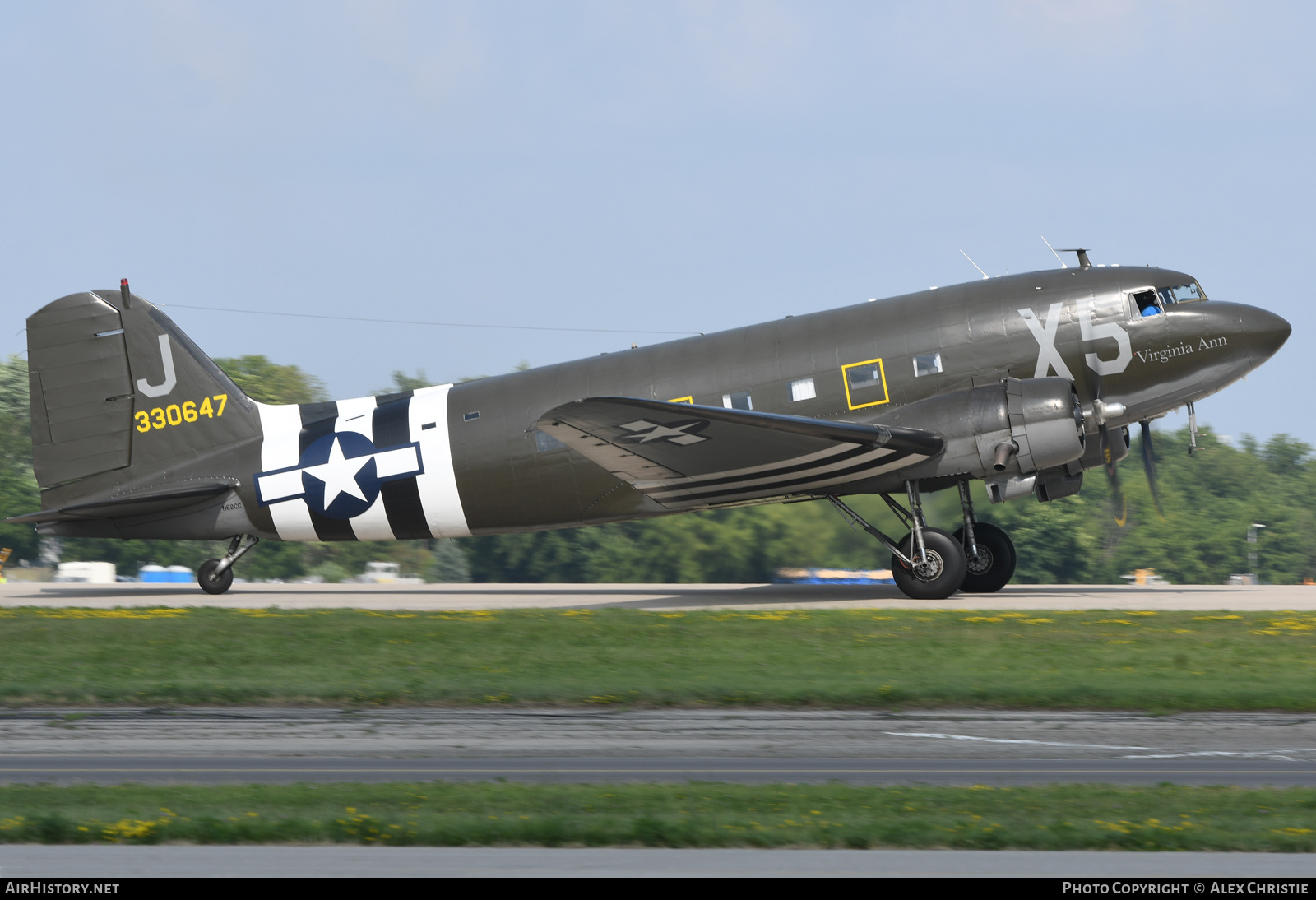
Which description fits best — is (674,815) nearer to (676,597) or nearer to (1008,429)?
(1008,429)

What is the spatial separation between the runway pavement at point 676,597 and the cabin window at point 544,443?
322cm

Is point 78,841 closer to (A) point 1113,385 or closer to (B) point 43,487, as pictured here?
(A) point 1113,385

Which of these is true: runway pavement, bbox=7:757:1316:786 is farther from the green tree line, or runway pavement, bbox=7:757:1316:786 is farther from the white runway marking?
the green tree line

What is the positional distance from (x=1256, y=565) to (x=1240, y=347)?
64.8m

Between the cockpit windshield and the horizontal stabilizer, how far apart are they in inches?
772

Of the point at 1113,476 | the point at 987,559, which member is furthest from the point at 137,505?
the point at 1113,476

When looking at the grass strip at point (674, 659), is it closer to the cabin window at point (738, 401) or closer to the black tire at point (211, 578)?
the cabin window at point (738, 401)

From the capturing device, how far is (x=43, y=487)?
27.4 meters

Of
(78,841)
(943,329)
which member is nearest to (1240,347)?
(943,329)

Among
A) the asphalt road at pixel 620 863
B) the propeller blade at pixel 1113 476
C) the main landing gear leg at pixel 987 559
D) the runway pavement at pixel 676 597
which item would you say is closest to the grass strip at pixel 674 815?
the asphalt road at pixel 620 863

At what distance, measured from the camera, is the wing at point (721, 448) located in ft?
71.1

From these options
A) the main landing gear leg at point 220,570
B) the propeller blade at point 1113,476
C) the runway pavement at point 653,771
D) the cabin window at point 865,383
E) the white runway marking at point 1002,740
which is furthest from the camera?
the main landing gear leg at point 220,570

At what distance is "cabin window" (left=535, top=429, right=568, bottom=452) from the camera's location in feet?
82.5

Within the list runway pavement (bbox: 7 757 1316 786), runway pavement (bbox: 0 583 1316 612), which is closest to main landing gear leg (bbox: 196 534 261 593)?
runway pavement (bbox: 0 583 1316 612)
